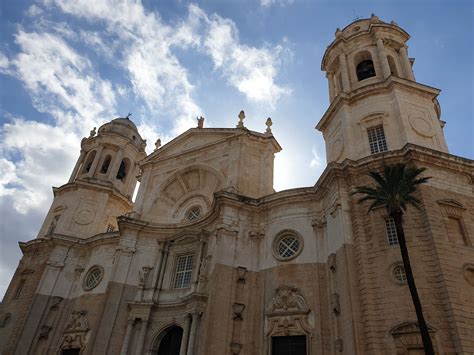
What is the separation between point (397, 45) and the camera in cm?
2694

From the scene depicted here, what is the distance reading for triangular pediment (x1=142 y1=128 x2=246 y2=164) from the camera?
29.2 meters

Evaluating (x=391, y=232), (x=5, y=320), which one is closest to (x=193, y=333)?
(x=391, y=232)

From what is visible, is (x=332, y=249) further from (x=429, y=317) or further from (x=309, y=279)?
(x=429, y=317)

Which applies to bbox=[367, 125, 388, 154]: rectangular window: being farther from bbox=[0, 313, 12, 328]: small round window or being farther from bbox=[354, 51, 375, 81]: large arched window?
bbox=[0, 313, 12, 328]: small round window

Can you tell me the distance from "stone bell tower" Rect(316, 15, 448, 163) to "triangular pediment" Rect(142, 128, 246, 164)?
712 cm

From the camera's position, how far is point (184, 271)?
24922 mm

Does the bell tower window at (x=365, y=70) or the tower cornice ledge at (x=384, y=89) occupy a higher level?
the bell tower window at (x=365, y=70)

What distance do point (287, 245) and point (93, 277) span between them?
1485cm

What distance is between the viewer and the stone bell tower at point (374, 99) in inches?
849

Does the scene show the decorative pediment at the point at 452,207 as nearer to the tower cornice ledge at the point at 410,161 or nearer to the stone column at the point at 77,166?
the tower cornice ledge at the point at 410,161

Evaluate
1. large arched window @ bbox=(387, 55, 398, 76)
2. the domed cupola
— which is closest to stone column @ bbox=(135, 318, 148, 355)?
the domed cupola

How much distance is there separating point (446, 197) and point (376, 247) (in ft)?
13.7

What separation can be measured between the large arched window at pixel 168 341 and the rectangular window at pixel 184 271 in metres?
2.66

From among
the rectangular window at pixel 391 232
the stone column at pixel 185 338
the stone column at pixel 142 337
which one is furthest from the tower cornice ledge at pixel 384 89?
the stone column at pixel 142 337
